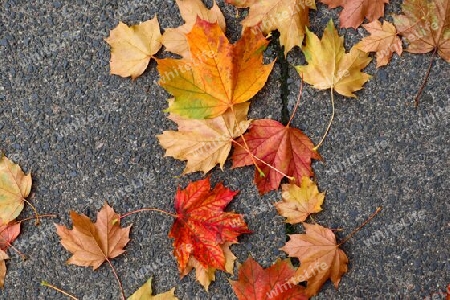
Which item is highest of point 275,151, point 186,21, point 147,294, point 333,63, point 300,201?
point 186,21

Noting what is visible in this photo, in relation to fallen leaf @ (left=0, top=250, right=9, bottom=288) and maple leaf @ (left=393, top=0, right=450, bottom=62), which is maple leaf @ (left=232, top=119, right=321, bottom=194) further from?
fallen leaf @ (left=0, top=250, right=9, bottom=288)

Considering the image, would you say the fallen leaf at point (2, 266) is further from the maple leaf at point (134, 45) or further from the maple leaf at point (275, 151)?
the maple leaf at point (275, 151)

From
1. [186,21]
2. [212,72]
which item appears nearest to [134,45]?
[186,21]

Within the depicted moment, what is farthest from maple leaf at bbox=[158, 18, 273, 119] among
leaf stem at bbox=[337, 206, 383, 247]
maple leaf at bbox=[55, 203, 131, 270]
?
leaf stem at bbox=[337, 206, 383, 247]

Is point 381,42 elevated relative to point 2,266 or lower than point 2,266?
elevated

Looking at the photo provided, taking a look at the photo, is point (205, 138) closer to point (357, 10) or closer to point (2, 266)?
point (357, 10)

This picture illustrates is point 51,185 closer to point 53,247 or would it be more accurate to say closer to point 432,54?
point 53,247

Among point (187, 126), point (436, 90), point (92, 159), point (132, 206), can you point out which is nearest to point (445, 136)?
point (436, 90)
